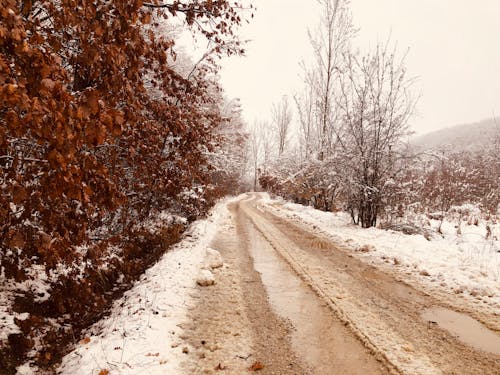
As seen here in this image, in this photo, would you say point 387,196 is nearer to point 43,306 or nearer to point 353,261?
point 353,261

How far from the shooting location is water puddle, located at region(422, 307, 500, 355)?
4.77 m

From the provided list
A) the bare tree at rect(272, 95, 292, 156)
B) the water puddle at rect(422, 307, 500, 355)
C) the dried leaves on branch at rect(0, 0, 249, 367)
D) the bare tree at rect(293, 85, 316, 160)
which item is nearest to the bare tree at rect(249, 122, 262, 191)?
the bare tree at rect(272, 95, 292, 156)

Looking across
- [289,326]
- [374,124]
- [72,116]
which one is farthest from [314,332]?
[374,124]

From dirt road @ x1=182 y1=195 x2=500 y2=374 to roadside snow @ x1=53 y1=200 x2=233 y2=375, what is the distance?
26 centimetres

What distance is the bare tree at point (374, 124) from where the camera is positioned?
13.7 meters

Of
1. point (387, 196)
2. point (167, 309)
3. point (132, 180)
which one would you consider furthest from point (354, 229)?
point (167, 309)

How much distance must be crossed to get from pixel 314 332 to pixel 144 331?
2.43m

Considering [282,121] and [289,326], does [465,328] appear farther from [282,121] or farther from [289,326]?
[282,121]

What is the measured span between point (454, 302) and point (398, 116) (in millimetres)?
9247

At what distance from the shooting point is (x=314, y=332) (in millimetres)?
5098

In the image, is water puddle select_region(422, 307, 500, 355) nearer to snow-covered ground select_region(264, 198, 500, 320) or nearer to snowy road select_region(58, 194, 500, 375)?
snowy road select_region(58, 194, 500, 375)

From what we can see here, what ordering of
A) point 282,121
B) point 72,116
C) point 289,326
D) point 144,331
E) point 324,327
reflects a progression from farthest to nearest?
1. point 282,121
2. point 289,326
3. point 324,327
4. point 144,331
5. point 72,116

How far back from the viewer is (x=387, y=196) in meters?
13.7

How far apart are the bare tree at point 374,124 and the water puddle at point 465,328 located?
8082 mm
